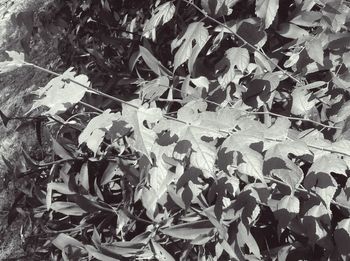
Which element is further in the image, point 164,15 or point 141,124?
point 164,15

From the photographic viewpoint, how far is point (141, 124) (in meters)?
0.97

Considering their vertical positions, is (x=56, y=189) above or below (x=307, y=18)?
below

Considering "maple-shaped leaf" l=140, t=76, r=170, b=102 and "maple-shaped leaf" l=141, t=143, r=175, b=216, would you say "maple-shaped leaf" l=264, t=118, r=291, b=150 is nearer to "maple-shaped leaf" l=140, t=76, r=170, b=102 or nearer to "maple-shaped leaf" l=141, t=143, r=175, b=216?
"maple-shaped leaf" l=141, t=143, r=175, b=216

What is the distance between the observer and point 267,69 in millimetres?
1534

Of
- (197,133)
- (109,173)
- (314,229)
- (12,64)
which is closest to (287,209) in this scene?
(314,229)

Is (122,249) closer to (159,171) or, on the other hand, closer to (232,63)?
(159,171)

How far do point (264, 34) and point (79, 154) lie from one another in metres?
0.78

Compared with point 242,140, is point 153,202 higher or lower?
lower

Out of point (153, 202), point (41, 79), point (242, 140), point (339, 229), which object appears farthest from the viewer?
point (41, 79)

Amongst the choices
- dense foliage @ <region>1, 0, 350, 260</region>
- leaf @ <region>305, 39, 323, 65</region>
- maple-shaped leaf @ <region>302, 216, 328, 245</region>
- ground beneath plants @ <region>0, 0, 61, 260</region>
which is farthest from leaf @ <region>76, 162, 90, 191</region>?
leaf @ <region>305, 39, 323, 65</region>

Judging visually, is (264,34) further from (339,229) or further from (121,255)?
(121,255)

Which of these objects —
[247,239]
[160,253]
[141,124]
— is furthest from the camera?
[160,253]

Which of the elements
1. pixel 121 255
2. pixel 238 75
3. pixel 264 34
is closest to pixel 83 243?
pixel 121 255

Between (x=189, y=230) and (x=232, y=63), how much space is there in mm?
536
